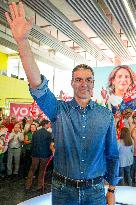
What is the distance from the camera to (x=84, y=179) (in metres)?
1.93

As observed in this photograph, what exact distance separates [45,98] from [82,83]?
0.29 m

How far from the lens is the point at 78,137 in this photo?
194 cm

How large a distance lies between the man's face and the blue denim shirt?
93 millimetres

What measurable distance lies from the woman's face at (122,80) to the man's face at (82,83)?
314 centimetres

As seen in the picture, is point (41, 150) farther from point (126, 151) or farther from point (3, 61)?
point (3, 61)

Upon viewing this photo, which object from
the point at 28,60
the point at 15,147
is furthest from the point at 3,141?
the point at 28,60

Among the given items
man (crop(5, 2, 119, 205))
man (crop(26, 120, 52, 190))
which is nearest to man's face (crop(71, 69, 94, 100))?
man (crop(5, 2, 119, 205))

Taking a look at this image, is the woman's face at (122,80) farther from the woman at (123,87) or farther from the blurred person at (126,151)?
the blurred person at (126,151)

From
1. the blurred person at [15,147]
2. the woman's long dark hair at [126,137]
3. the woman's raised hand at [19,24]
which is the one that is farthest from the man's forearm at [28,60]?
the blurred person at [15,147]

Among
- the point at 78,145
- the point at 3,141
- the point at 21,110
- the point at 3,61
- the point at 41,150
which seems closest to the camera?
the point at 78,145

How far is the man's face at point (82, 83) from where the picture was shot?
1.94m

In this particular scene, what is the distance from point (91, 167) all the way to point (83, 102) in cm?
42

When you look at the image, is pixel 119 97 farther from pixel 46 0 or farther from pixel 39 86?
pixel 39 86

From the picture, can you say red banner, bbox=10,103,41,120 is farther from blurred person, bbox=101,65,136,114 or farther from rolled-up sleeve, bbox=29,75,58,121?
rolled-up sleeve, bbox=29,75,58,121
